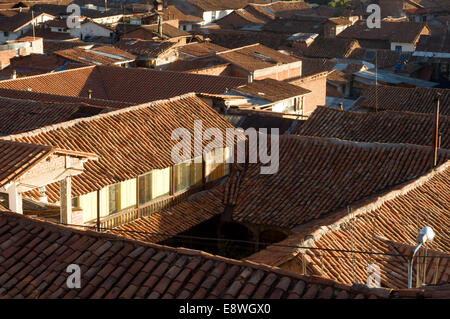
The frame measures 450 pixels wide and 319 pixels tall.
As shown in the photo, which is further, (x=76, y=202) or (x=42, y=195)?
(x=76, y=202)

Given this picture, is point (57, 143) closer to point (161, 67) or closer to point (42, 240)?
point (42, 240)

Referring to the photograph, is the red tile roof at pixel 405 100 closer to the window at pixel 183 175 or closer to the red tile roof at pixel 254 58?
the red tile roof at pixel 254 58

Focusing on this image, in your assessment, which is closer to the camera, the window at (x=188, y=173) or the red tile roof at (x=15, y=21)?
the window at (x=188, y=173)

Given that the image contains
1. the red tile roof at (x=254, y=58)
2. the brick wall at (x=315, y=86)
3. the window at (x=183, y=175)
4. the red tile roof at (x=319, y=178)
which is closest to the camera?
the red tile roof at (x=319, y=178)

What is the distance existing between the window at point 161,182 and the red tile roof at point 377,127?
6.49 metres

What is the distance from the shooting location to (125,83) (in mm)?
30266

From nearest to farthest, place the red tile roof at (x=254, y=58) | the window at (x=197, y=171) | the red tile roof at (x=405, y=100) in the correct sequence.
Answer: the window at (x=197, y=171)
the red tile roof at (x=405, y=100)
the red tile roof at (x=254, y=58)

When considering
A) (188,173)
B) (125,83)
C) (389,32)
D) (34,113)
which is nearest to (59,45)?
(125,83)

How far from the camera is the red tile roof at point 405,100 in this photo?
26.7 metres

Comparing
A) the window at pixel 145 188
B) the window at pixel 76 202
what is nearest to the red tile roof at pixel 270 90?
the window at pixel 145 188

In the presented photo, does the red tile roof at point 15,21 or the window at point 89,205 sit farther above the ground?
the window at point 89,205

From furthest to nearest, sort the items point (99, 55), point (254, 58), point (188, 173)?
point (254, 58) → point (99, 55) → point (188, 173)

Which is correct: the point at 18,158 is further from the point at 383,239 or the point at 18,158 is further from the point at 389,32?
the point at 389,32

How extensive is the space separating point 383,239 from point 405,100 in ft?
53.5
